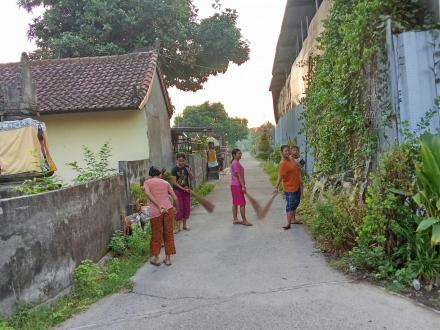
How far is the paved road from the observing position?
13.8 ft

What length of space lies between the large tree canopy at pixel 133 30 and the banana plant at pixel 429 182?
16.9 meters

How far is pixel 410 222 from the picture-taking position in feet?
17.0

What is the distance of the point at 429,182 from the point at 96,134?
999cm

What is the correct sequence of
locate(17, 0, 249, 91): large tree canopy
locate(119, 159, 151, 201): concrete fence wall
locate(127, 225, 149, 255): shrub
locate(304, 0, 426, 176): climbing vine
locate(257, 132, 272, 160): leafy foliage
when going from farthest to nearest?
locate(257, 132, 272, 160): leafy foliage → locate(17, 0, 249, 91): large tree canopy → locate(119, 159, 151, 201): concrete fence wall → locate(127, 225, 149, 255): shrub → locate(304, 0, 426, 176): climbing vine

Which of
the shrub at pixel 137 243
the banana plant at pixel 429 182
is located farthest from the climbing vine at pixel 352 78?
the shrub at pixel 137 243

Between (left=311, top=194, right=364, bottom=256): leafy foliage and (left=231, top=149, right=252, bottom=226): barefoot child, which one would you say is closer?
(left=311, top=194, right=364, bottom=256): leafy foliage

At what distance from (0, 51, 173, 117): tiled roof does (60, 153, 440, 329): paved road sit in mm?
6335

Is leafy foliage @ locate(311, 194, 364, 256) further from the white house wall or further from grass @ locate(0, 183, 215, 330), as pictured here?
the white house wall

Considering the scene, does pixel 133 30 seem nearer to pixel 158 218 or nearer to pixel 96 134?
pixel 96 134

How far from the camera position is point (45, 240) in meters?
4.95

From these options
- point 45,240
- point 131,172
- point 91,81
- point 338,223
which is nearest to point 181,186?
point 131,172

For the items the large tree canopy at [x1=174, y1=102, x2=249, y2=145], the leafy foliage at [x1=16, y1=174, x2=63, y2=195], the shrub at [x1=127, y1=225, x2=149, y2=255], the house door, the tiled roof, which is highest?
the large tree canopy at [x1=174, y1=102, x2=249, y2=145]

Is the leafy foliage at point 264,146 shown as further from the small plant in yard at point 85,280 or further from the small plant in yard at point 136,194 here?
the small plant in yard at point 85,280

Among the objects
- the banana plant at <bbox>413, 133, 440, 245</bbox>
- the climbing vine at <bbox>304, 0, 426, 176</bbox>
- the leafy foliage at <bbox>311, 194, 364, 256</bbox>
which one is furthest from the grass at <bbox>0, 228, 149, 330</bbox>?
the climbing vine at <bbox>304, 0, 426, 176</bbox>
